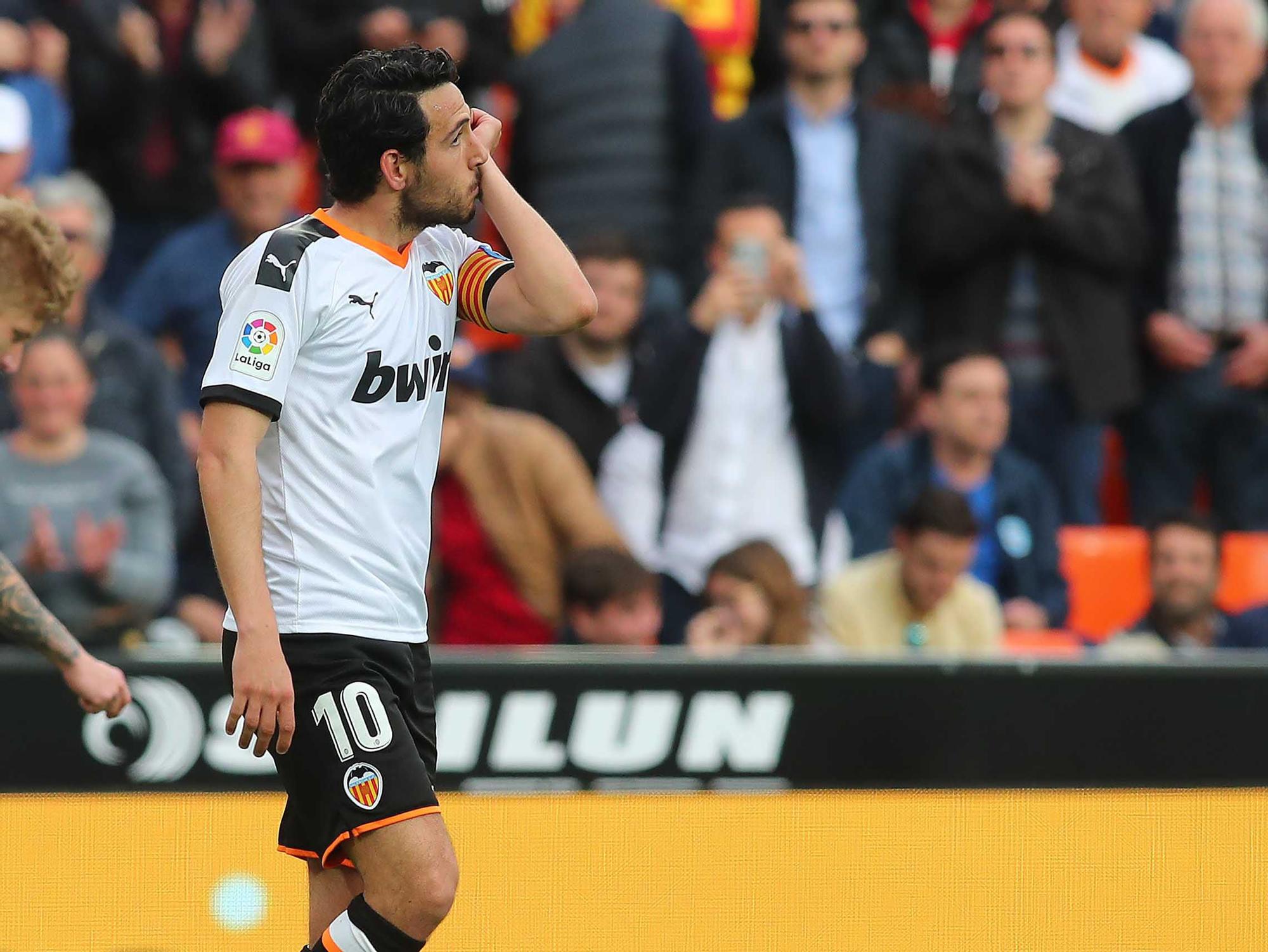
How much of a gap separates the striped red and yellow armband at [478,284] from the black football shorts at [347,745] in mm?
764

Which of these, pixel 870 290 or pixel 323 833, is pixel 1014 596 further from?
pixel 323 833

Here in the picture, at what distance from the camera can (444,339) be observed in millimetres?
4277

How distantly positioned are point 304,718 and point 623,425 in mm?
4275

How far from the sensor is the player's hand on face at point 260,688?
383 cm

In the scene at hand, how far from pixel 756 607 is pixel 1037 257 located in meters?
2.52

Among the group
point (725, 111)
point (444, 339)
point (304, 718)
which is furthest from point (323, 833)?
point (725, 111)

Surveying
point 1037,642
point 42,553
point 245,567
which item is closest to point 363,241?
point 245,567

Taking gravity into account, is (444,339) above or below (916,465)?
above

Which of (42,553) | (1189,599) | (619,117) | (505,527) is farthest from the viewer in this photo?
(619,117)

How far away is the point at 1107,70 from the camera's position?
9.90 meters

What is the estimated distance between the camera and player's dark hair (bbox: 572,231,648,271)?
8.20 metres

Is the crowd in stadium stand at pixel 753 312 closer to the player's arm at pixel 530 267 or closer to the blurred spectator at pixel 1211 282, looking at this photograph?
the blurred spectator at pixel 1211 282

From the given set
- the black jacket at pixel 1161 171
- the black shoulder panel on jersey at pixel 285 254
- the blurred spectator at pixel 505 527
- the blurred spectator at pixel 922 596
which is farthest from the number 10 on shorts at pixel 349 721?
the black jacket at pixel 1161 171

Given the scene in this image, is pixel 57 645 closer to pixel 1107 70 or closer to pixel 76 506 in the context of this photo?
pixel 76 506
